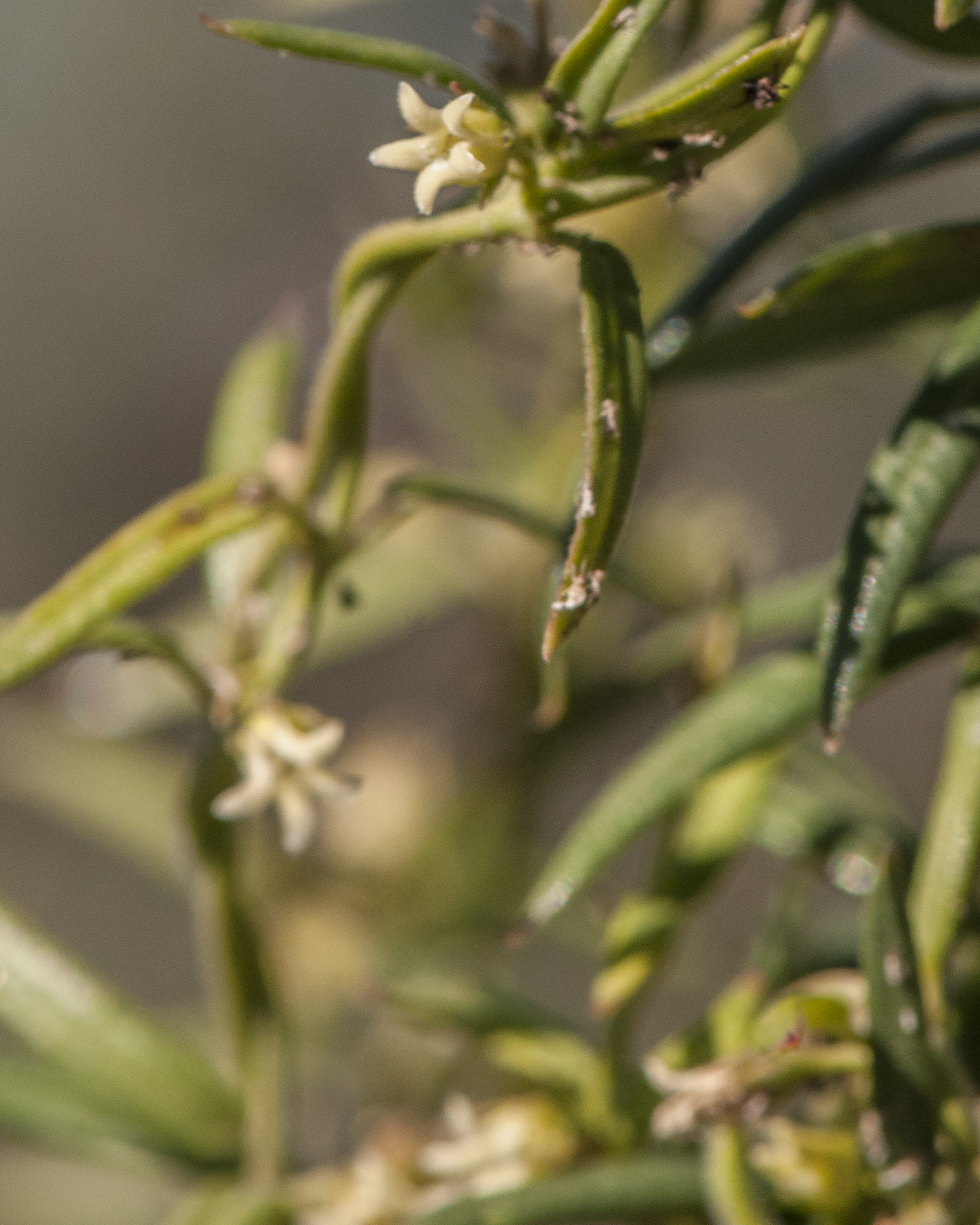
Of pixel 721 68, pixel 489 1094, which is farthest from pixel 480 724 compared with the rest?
pixel 721 68

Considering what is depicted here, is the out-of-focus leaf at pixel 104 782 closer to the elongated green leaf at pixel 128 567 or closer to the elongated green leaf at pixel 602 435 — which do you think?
the elongated green leaf at pixel 128 567

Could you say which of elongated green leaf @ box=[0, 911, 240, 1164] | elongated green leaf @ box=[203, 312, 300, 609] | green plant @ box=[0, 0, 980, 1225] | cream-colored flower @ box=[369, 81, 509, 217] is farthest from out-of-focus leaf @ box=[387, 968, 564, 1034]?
cream-colored flower @ box=[369, 81, 509, 217]

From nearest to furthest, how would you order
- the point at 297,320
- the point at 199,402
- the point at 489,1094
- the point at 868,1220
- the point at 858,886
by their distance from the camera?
1. the point at 868,1220
2. the point at 858,886
3. the point at 297,320
4. the point at 489,1094
5. the point at 199,402

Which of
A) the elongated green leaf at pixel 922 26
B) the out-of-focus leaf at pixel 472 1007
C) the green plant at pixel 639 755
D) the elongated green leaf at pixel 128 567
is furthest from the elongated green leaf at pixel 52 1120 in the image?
the elongated green leaf at pixel 922 26

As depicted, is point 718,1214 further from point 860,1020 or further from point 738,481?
point 738,481

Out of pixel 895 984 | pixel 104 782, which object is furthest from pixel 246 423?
pixel 104 782

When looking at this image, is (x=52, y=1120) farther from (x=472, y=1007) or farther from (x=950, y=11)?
(x=950, y=11)
